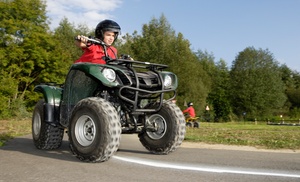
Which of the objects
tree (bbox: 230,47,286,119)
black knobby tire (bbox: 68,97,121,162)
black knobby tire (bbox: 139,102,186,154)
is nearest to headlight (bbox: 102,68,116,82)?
black knobby tire (bbox: 68,97,121,162)

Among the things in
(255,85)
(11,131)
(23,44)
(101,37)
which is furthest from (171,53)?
(101,37)

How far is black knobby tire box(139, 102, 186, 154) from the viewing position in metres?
5.04

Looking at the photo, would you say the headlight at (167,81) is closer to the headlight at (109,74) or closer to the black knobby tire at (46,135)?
the headlight at (109,74)

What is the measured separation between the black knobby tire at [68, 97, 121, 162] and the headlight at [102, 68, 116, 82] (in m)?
0.30

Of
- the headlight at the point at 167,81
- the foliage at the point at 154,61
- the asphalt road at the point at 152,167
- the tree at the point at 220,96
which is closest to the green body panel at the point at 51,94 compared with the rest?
the asphalt road at the point at 152,167

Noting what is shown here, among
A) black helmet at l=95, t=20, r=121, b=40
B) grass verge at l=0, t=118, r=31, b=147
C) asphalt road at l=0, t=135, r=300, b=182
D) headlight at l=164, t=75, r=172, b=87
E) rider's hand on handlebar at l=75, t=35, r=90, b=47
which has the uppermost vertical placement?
black helmet at l=95, t=20, r=121, b=40

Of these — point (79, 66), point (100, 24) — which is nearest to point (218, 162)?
point (79, 66)

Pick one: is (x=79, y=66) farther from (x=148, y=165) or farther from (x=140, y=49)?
(x=140, y=49)

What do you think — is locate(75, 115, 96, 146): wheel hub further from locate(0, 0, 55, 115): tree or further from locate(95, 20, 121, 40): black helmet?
locate(0, 0, 55, 115): tree

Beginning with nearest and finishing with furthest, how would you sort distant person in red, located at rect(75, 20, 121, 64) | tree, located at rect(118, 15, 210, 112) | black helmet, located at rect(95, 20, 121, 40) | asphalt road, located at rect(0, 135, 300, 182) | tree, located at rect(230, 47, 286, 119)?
1. asphalt road, located at rect(0, 135, 300, 182)
2. distant person in red, located at rect(75, 20, 121, 64)
3. black helmet, located at rect(95, 20, 121, 40)
4. tree, located at rect(118, 15, 210, 112)
5. tree, located at rect(230, 47, 286, 119)

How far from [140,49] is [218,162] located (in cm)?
4608

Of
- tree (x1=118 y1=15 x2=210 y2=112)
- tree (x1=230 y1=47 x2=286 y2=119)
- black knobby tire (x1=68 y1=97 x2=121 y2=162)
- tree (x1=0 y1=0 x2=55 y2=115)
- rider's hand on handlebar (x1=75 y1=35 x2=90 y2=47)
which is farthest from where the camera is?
tree (x1=230 y1=47 x2=286 y2=119)

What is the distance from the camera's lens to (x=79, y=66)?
469 cm

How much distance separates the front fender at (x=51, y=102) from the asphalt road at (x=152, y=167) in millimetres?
557
